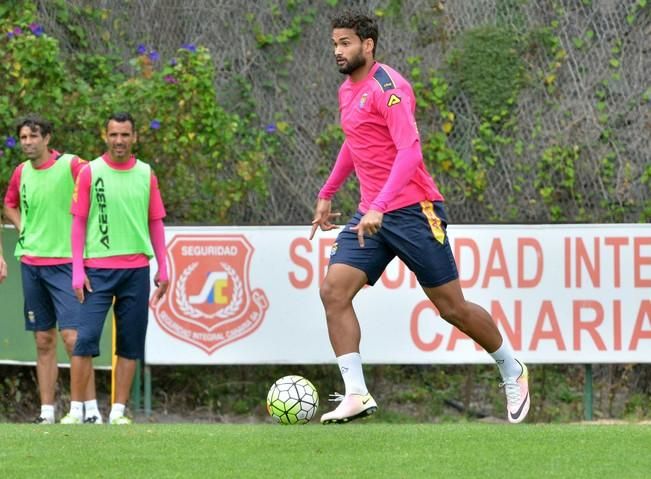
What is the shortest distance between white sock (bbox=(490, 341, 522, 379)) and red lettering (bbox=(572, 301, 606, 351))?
328 cm

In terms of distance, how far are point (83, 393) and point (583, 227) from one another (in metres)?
4.28

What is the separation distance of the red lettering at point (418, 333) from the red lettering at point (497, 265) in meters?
0.49

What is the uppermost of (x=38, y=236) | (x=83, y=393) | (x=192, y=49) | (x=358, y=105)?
(x=192, y=49)

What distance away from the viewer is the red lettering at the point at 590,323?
11891 mm

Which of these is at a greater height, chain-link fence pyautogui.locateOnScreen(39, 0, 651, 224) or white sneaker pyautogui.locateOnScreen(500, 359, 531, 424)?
chain-link fence pyautogui.locateOnScreen(39, 0, 651, 224)

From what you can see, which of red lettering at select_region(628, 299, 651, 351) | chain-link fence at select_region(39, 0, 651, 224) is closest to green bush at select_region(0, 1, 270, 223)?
chain-link fence at select_region(39, 0, 651, 224)

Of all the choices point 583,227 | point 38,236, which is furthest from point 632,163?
point 38,236

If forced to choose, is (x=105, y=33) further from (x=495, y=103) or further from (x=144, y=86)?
(x=495, y=103)

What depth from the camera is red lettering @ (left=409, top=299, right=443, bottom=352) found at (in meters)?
12.0

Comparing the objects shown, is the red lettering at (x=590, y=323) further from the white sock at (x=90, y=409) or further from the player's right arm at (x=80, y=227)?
the player's right arm at (x=80, y=227)

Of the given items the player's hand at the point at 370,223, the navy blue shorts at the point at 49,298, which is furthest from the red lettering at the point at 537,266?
the player's hand at the point at 370,223

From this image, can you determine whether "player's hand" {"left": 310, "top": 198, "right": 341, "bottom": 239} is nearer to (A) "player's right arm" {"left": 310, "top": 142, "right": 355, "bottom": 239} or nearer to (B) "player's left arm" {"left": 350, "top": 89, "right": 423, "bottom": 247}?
(A) "player's right arm" {"left": 310, "top": 142, "right": 355, "bottom": 239}

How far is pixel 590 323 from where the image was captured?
11.9m

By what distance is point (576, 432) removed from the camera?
7910mm
